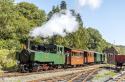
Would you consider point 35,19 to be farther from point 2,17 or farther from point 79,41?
point 2,17

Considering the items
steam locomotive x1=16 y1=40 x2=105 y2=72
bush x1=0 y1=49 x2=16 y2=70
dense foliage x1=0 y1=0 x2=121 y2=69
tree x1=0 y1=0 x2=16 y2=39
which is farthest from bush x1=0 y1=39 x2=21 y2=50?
steam locomotive x1=16 y1=40 x2=105 y2=72

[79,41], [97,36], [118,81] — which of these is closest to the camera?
[118,81]

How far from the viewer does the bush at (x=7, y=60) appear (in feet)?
118

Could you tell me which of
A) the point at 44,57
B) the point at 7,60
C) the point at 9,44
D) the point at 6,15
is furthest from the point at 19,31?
the point at 44,57

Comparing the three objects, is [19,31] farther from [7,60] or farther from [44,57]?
[44,57]

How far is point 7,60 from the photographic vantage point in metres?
37.1

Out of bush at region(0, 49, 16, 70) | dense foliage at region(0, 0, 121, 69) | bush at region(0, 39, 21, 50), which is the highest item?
dense foliage at region(0, 0, 121, 69)

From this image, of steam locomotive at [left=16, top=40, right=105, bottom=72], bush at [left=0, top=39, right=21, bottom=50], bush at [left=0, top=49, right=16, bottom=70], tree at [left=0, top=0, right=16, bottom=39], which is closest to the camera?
steam locomotive at [left=16, top=40, right=105, bottom=72]

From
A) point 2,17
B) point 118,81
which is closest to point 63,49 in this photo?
point 2,17

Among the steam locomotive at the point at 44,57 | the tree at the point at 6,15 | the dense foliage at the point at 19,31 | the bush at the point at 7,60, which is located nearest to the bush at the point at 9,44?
the dense foliage at the point at 19,31

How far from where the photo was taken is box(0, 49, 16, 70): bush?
1422 inches

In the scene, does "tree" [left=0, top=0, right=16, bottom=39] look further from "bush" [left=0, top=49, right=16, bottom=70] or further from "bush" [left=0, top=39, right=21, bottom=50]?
"bush" [left=0, top=49, right=16, bottom=70]

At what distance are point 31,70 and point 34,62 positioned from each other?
33.7 inches

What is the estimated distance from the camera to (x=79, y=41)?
218ft
